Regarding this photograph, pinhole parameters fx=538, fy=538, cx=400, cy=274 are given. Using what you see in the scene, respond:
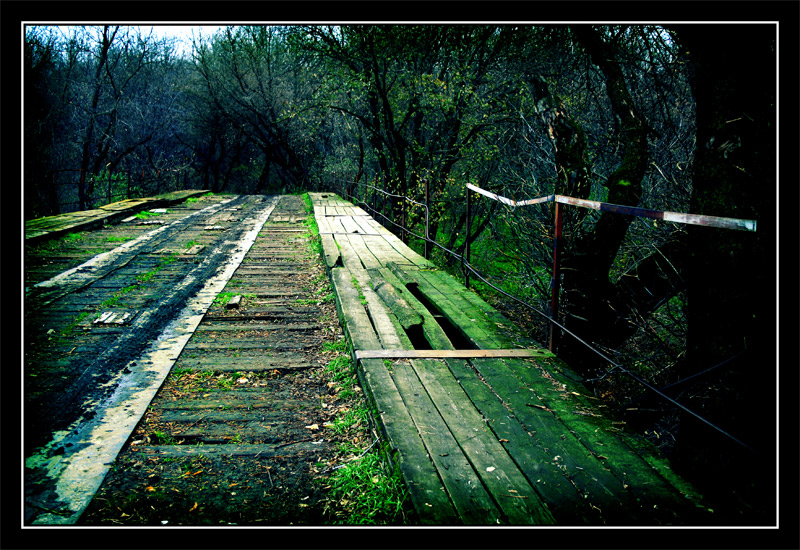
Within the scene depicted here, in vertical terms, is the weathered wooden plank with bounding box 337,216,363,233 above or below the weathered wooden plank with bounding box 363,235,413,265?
above

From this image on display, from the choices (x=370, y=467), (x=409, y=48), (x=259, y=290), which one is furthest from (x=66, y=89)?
(x=370, y=467)

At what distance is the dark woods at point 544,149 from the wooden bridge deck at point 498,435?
38 cm

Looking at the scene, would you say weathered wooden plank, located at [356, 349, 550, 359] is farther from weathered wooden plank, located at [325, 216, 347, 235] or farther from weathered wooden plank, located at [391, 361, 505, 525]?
weathered wooden plank, located at [325, 216, 347, 235]

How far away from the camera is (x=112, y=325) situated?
185 inches

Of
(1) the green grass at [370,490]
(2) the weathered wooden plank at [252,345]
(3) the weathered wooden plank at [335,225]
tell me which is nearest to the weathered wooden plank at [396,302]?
(2) the weathered wooden plank at [252,345]

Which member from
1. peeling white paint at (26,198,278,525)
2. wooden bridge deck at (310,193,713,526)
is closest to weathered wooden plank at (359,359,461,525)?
wooden bridge deck at (310,193,713,526)

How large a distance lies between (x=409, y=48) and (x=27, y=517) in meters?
13.4

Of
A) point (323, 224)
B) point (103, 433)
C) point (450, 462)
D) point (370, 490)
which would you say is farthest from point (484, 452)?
point (323, 224)

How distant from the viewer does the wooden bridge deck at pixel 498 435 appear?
193cm

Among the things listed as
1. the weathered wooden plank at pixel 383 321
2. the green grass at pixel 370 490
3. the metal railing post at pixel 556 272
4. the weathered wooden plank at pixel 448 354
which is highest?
the metal railing post at pixel 556 272

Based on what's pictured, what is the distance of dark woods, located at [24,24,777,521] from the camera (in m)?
2.54

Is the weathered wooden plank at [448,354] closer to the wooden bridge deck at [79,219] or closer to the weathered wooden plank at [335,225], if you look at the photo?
the weathered wooden plank at [335,225]

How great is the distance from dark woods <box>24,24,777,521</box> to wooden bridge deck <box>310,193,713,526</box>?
376 mm

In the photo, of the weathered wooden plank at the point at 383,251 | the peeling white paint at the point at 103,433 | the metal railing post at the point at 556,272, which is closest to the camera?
the peeling white paint at the point at 103,433
